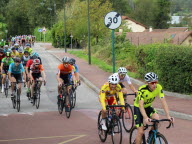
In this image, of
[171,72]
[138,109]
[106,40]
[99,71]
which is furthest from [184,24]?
[138,109]

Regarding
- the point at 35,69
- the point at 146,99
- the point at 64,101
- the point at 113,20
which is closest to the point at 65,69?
the point at 64,101

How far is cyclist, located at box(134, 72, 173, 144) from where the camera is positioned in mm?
7184

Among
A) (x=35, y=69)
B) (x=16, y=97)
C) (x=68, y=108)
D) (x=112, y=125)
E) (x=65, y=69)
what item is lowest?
(x=68, y=108)

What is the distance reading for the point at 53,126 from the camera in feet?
37.8

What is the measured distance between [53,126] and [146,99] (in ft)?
15.1

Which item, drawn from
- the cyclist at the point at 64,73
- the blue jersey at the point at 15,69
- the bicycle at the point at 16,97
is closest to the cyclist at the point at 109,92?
the cyclist at the point at 64,73

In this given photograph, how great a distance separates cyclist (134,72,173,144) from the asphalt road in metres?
1.92

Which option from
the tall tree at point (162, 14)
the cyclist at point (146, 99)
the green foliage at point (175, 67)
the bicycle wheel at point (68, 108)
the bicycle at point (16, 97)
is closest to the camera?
the cyclist at point (146, 99)

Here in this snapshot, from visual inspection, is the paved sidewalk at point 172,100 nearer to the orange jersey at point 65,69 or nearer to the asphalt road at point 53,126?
the asphalt road at point 53,126

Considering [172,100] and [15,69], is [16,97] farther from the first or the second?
[172,100]

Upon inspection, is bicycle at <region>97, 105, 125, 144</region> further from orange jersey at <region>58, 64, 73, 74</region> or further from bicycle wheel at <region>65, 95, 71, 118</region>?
orange jersey at <region>58, 64, 73, 74</region>

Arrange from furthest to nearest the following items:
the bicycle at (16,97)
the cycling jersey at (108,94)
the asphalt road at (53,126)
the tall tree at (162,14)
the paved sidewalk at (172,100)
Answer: the tall tree at (162,14) → the bicycle at (16,97) → the paved sidewalk at (172,100) → the asphalt road at (53,126) → the cycling jersey at (108,94)

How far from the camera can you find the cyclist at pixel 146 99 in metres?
7.18

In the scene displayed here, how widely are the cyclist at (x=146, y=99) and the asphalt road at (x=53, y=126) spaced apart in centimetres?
192
